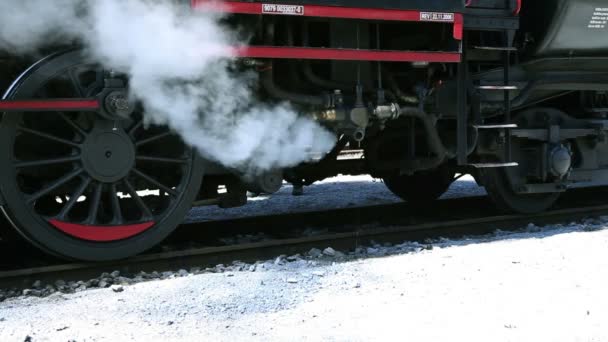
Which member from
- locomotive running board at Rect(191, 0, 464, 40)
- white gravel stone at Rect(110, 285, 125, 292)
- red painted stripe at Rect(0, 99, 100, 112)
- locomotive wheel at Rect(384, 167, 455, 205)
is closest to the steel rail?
white gravel stone at Rect(110, 285, 125, 292)

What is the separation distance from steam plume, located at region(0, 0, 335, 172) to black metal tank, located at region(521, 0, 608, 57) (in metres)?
2.66

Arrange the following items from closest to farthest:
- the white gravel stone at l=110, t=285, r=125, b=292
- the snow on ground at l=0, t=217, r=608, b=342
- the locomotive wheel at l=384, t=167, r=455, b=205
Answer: the snow on ground at l=0, t=217, r=608, b=342, the white gravel stone at l=110, t=285, r=125, b=292, the locomotive wheel at l=384, t=167, r=455, b=205

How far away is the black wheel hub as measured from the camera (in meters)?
4.69

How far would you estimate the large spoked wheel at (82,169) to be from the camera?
4492 millimetres

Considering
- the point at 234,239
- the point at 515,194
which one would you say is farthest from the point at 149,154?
the point at 515,194

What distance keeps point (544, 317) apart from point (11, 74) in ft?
12.6

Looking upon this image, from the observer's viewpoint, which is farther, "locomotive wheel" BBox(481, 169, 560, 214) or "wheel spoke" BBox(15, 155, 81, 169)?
"locomotive wheel" BBox(481, 169, 560, 214)

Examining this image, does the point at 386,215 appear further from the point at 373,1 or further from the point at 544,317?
the point at 544,317

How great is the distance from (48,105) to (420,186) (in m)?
4.78

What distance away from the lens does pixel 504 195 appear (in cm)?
679

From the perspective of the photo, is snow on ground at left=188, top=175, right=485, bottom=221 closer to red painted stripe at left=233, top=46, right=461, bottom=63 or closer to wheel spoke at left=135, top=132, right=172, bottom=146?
wheel spoke at left=135, top=132, right=172, bottom=146

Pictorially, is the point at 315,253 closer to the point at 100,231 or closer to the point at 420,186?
the point at 100,231

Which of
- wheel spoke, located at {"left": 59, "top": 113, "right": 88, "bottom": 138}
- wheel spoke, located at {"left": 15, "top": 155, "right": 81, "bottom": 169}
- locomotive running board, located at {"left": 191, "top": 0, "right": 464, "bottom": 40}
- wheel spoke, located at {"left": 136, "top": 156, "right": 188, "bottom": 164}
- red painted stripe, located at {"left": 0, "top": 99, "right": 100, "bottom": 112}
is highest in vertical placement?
locomotive running board, located at {"left": 191, "top": 0, "right": 464, "bottom": 40}

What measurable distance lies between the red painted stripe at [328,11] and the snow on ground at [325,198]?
289 cm
